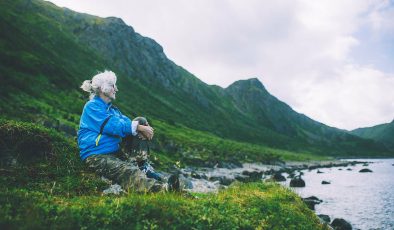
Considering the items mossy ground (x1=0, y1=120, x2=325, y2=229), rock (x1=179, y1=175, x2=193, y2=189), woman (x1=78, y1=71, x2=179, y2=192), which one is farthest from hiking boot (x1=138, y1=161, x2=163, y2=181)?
mossy ground (x1=0, y1=120, x2=325, y2=229)

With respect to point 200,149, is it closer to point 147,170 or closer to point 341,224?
point 341,224

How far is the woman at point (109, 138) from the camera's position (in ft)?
31.2

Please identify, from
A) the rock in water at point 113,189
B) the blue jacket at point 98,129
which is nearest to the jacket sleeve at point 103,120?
the blue jacket at point 98,129

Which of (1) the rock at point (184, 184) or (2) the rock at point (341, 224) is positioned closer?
(1) the rock at point (184, 184)

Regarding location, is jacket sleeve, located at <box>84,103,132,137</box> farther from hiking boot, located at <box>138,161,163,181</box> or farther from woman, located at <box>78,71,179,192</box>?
hiking boot, located at <box>138,161,163,181</box>

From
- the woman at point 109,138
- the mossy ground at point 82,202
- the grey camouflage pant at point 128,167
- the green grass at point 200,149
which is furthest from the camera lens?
the green grass at point 200,149

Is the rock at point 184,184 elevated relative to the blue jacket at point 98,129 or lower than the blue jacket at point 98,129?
lower

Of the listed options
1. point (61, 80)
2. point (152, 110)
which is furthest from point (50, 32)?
point (61, 80)

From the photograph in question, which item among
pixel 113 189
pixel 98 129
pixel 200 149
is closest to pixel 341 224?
pixel 113 189

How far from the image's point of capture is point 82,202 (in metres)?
7.54

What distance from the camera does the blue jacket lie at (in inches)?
386

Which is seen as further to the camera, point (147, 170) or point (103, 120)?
point (147, 170)

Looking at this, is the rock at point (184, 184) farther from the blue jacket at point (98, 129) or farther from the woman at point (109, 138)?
the blue jacket at point (98, 129)

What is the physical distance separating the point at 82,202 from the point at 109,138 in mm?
3033
